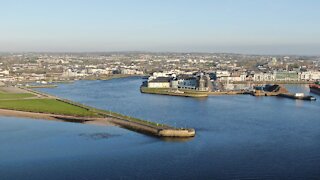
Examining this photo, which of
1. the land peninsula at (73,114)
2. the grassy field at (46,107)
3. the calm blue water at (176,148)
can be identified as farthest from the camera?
the grassy field at (46,107)

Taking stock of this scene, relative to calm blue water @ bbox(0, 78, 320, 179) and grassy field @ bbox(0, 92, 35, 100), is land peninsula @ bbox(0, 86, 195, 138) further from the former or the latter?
calm blue water @ bbox(0, 78, 320, 179)

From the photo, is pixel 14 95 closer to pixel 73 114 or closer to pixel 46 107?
pixel 46 107

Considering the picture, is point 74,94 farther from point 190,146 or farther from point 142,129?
point 190,146

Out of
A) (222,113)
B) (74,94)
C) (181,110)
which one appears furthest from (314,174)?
(74,94)

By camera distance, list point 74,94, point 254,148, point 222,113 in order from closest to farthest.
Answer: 1. point 254,148
2. point 222,113
3. point 74,94

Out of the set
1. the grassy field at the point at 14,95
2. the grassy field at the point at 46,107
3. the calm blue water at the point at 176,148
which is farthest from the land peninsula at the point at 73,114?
the calm blue water at the point at 176,148

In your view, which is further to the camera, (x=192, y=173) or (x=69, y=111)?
(x=69, y=111)

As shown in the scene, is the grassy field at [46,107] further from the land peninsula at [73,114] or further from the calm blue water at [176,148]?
the calm blue water at [176,148]

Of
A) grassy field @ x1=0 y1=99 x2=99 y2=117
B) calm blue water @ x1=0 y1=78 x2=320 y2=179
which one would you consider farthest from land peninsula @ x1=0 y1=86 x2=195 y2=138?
calm blue water @ x1=0 y1=78 x2=320 y2=179
